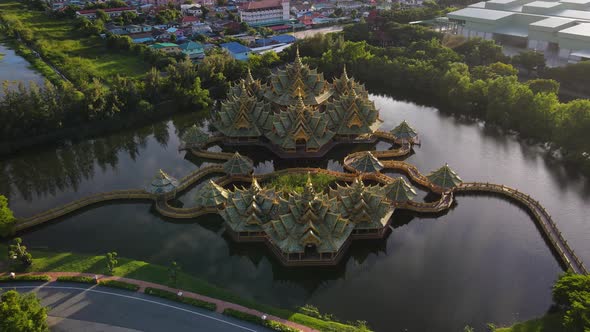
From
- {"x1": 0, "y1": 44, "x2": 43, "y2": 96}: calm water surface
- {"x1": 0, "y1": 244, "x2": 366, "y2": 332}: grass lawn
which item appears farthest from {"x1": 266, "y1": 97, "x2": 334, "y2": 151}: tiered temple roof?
{"x1": 0, "y1": 44, "x2": 43, "y2": 96}: calm water surface

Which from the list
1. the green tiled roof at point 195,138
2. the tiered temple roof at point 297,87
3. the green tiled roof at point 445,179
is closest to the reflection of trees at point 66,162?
the green tiled roof at point 195,138

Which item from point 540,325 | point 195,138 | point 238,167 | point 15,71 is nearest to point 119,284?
point 238,167

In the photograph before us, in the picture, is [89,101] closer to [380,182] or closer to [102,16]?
[380,182]

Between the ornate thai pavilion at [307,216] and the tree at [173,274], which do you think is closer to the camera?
the tree at [173,274]

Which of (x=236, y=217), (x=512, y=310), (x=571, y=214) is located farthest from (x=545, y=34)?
(x=236, y=217)

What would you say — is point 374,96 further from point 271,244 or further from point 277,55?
point 271,244

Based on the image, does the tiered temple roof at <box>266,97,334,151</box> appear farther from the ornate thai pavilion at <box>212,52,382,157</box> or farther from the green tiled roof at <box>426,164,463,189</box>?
the green tiled roof at <box>426,164,463,189</box>

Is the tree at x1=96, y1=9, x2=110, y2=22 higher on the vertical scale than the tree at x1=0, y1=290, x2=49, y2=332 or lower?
higher

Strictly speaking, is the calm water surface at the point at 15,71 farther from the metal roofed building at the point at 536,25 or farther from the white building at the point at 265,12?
the metal roofed building at the point at 536,25
